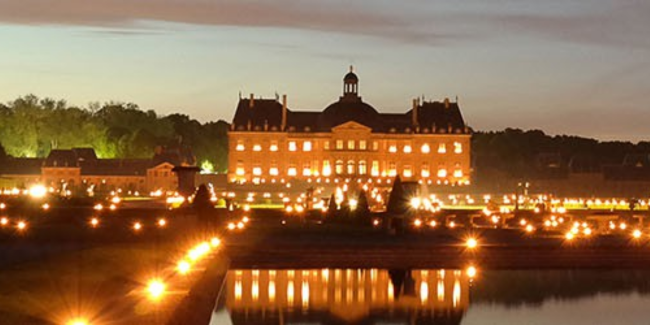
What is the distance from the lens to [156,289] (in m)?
20.1

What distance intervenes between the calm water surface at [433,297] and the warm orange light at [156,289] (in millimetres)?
1738

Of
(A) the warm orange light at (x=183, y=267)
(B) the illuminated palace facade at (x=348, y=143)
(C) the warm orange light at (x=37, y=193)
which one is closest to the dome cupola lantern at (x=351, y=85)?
(B) the illuminated palace facade at (x=348, y=143)

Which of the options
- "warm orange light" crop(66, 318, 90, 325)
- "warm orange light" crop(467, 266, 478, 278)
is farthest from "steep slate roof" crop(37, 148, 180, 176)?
"warm orange light" crop(66, 318, 90, 325)

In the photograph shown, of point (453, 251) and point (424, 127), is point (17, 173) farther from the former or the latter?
point (453, 251)

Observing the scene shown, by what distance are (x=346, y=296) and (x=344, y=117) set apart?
92.7 meters

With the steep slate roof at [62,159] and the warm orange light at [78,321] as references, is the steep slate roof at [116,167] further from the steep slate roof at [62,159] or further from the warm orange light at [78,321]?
the warm orange light at [78,321]

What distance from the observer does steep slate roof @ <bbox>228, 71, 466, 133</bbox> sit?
118 meters

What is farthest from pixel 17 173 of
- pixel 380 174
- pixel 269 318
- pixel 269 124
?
pixel 269 318

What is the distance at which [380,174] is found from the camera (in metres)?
119

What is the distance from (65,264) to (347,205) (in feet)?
74.5

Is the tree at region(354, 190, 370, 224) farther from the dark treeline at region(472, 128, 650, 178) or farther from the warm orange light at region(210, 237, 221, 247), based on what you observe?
the dark treeline at region(472, 128, 650, 178)

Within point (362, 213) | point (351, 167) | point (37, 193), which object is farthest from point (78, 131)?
point (362, 213)

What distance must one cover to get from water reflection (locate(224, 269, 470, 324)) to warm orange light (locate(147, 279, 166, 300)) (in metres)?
1.81

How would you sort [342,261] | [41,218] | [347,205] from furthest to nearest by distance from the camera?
[347,205] → [41,218] → [342,261]
